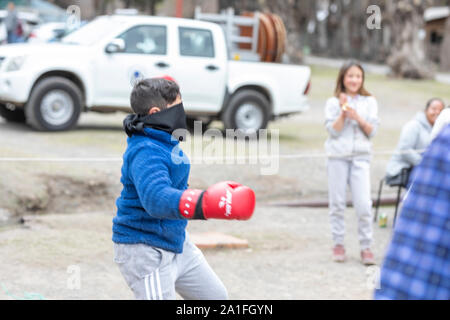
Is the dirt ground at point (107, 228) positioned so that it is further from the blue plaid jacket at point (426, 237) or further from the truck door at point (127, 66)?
the blue plaid jacket at point (426, 237)

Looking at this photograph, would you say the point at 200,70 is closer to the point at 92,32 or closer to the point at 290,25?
the point at 92,32

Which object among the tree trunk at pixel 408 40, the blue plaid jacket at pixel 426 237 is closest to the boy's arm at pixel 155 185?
the blue plaid jacket at pixel 426 237

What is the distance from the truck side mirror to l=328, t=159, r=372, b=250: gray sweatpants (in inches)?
246

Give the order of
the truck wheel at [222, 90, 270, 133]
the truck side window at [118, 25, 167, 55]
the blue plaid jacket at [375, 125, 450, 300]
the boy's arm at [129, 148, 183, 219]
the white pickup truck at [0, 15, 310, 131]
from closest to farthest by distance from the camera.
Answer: the blue plaid jacket at [375, 125, 450, 300], the boy's arm at [129, 148, 183, 219], the white pickup truck at [0, 15, 310, 131], the truck side window at [118, 25, 167, 55], the truck wheel at [222, 90, 270, 133]

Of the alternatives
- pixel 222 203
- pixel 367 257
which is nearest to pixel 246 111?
pixel 367 257

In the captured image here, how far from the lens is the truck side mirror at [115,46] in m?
12.6

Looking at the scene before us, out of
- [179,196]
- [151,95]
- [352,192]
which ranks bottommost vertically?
[352,192]

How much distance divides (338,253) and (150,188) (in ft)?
13.9

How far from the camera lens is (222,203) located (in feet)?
10.7

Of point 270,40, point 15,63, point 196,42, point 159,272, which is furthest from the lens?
point 270,40

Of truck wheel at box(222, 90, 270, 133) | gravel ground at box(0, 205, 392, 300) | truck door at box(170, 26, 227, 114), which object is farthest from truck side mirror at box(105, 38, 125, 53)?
gravel ground at box(0, 205, 392, 300)

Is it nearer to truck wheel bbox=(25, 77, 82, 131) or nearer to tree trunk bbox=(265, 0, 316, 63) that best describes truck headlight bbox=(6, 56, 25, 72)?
truck wheel bbox=(25, 77, 82, 131)

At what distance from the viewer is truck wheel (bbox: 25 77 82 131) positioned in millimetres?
12336

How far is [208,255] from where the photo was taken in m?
7.41
